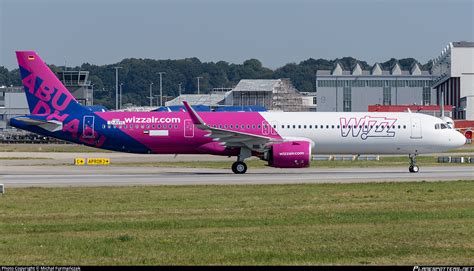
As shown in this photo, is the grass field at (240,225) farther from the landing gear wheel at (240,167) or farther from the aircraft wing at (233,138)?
the landing gear wheel at (240,167)

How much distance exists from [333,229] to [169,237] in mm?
4202

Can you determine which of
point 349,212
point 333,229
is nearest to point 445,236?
point 333,229

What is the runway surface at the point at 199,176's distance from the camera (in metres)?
42.3

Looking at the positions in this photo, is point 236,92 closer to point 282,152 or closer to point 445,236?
point 282,152

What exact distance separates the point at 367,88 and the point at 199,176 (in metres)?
128

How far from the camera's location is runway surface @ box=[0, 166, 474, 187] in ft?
139

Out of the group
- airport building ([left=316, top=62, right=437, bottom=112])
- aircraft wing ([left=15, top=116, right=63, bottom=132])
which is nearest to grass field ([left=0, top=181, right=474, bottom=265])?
aircraft wing ([left=15, top=116, right=63, bottom=132])

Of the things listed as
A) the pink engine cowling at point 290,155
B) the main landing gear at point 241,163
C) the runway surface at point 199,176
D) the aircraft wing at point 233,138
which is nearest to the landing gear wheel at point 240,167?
the main landing gear at point 241,163

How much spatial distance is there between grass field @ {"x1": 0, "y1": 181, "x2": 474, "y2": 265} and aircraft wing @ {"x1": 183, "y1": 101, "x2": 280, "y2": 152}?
10376 mm

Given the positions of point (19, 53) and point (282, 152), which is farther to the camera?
point (19, 53)

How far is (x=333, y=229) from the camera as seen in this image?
77.9ft

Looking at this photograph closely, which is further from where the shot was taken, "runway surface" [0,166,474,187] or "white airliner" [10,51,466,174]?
"white airliner" [10,51,466,174]

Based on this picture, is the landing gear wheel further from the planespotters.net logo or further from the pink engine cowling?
the planespotters.net logo

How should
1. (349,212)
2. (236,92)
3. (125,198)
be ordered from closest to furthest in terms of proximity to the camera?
(349,212), (125,198), (236,92)
